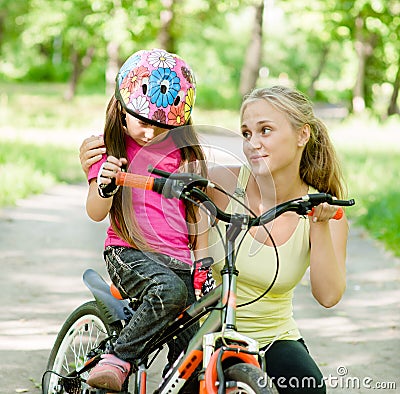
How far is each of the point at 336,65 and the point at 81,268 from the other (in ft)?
168

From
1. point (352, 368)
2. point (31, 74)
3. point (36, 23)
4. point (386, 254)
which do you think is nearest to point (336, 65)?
point (31, 74)

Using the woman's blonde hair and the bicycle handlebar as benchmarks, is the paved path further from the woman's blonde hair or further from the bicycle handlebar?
the bicycle handlebar

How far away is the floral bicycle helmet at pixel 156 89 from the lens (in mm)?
3260

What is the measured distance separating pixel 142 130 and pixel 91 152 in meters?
0.21

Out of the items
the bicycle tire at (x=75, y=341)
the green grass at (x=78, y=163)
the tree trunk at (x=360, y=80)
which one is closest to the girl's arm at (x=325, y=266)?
the bicycle tire at (x=75, y=341)

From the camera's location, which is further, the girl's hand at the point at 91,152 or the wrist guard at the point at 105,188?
the girl's hand at the point at 91,152

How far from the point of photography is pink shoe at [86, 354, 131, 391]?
3.23m

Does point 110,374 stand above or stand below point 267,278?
below

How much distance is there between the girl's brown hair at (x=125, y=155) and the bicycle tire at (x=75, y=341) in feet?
1.77

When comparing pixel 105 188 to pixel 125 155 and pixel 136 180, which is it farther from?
pixel 125 155

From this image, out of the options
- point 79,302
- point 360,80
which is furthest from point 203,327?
point 360,80

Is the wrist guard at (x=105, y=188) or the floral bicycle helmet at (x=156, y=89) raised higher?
the floral bicycle helmet at (x=156, y=89)

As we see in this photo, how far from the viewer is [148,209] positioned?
3320mm

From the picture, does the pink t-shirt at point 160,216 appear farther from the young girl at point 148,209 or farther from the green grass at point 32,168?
the green grass at point 32,168
